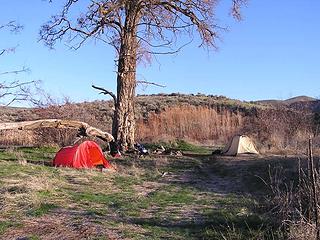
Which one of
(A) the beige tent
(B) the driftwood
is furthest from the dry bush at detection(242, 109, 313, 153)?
(B) the driftwood

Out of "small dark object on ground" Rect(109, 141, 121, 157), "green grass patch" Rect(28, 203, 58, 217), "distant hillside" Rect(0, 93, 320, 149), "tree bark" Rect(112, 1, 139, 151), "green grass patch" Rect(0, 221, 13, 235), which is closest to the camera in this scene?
"green grass patch" Rect(0, 221, 13, 235)

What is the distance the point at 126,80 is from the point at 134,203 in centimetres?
1005

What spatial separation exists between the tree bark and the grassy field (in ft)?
12.7

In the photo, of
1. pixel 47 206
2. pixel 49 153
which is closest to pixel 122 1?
pixel 49 153

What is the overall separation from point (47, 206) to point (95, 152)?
616 centimetres

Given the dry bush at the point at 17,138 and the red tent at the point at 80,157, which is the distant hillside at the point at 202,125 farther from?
the red tent at the point at 80,157

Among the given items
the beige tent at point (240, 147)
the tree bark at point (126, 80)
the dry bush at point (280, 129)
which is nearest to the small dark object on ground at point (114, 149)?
the tree bark at point (126, 80)

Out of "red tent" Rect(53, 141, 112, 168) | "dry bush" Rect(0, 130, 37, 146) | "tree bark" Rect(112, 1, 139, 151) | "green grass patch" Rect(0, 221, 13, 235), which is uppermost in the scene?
"tree bark" Rect(112, 1, 139, 151)

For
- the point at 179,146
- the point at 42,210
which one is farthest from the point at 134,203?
the point at 179,146

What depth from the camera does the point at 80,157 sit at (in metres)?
14.6

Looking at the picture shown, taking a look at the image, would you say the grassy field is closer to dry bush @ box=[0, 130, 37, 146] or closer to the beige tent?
the beige tent

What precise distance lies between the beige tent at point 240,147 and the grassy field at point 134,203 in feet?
10.0

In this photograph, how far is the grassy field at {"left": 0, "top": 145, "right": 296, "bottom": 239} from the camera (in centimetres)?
746

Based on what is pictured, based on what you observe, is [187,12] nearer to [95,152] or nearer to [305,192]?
[95,152]
